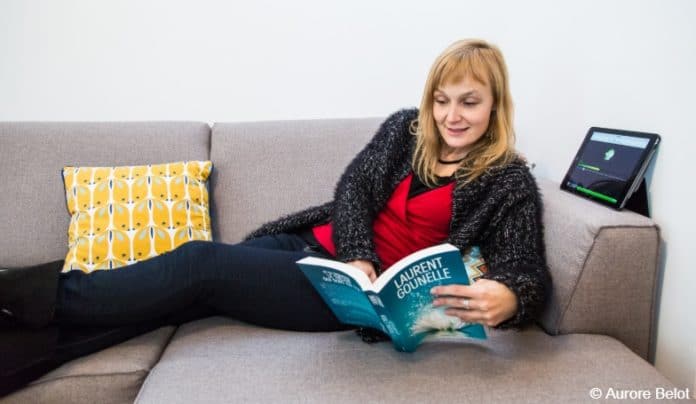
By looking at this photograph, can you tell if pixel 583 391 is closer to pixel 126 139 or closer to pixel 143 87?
pixel 126 139

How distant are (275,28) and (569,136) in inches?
40.9

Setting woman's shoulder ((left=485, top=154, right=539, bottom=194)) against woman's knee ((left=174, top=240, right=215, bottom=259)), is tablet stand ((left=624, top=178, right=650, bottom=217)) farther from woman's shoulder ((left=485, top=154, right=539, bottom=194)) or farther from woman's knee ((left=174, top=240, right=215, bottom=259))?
woman's knee ((left=174, top=240, right=215, bottom=259))

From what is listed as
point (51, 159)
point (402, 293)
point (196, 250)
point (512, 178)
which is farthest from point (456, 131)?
point (51, 159)

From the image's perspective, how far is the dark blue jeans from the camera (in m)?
1.04

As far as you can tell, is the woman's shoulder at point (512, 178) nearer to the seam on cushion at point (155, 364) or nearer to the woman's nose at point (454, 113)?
the woman's nose at point (454, 113)

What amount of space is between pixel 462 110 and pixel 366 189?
311mm

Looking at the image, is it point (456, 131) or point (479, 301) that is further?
point (456, 131)

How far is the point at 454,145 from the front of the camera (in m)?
1.22

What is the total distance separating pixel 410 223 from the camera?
49.6 inches

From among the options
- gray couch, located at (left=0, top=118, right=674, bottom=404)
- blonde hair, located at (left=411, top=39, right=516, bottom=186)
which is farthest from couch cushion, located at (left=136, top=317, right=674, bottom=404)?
blonde hair, located at (left=411, top=39, right=516, bottom=186)

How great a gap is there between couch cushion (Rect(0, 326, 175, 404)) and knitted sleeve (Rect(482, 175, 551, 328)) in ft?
2.42

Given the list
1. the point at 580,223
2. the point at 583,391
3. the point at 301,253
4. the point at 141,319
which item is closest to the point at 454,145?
the point at 580,223

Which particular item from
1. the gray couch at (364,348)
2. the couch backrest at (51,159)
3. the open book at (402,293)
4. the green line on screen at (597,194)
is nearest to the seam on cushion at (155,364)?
the gray couch at (364,348)

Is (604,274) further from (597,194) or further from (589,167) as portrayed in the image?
(589,167)
